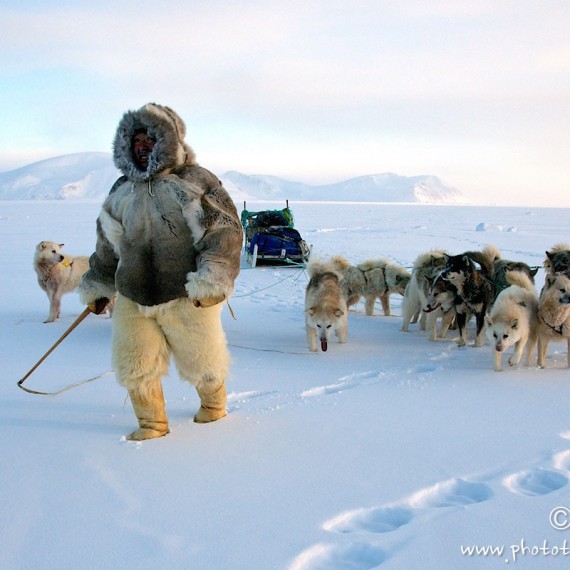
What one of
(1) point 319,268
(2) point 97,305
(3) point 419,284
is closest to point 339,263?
(1) point 319,268

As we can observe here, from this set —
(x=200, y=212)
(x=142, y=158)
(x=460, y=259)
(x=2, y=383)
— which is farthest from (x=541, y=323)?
(x=2, y=383)

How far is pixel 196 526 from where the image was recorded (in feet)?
7.14

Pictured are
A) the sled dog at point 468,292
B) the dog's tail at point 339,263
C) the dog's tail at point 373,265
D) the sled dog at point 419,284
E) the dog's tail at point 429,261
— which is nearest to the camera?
the sled dog at point 468,292

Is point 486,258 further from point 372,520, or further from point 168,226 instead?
point 372,520

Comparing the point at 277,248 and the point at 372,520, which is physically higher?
the point at 277,248

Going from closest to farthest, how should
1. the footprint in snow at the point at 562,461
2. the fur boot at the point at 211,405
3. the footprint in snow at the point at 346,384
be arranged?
the footprint in snow at the point at 562,461 < the fur boot at the point at 211,405 < the footprint in snow at the point at 346,384

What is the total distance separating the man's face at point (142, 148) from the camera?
2.96m

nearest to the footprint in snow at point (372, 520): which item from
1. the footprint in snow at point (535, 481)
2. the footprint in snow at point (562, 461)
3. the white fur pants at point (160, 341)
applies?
the footprint in snow at point (535, 481)

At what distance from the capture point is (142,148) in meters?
2.97

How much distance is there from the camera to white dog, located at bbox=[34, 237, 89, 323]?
668cm

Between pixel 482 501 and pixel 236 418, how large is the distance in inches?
59.4

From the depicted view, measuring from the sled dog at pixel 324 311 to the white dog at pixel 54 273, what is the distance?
299 cm

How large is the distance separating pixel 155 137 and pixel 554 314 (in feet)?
11.7

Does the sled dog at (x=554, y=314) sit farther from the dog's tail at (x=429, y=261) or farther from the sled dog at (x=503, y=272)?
the dog's tail at (x=429, y=261)
